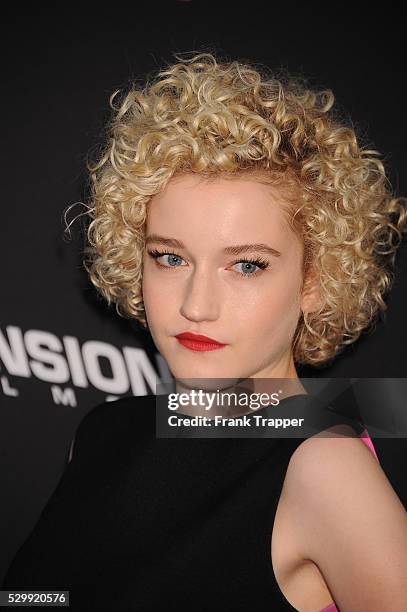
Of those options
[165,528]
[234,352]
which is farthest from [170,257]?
[165,528]

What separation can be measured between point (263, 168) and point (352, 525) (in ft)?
2.57

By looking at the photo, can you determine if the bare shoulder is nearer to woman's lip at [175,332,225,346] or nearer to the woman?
the woman

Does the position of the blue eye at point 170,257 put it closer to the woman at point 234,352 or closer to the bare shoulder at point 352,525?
the woman at point 234,352

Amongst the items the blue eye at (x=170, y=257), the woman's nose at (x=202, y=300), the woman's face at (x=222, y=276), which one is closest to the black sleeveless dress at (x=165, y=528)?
the woman's face at (x=222, y=276)

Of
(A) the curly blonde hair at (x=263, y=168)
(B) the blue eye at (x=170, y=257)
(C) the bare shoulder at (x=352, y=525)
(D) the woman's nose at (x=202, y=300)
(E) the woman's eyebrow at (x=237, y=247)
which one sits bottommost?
(C) the bare shoulder at (x=352, y=525)

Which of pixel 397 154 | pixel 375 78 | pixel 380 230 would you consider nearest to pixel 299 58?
pixel 375 78

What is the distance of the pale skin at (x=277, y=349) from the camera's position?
1.06m

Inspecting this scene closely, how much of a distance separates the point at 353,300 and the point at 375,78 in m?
0.84

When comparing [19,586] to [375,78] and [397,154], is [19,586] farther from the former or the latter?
[375,78]

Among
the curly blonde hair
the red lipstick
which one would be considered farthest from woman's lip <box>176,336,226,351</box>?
the curly blonde hair

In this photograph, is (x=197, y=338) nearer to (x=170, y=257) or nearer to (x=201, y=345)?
(x=201, y=345)

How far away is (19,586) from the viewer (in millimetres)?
1528

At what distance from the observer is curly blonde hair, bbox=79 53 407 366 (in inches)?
54.1

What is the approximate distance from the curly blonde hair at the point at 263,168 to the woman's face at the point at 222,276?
5cm
